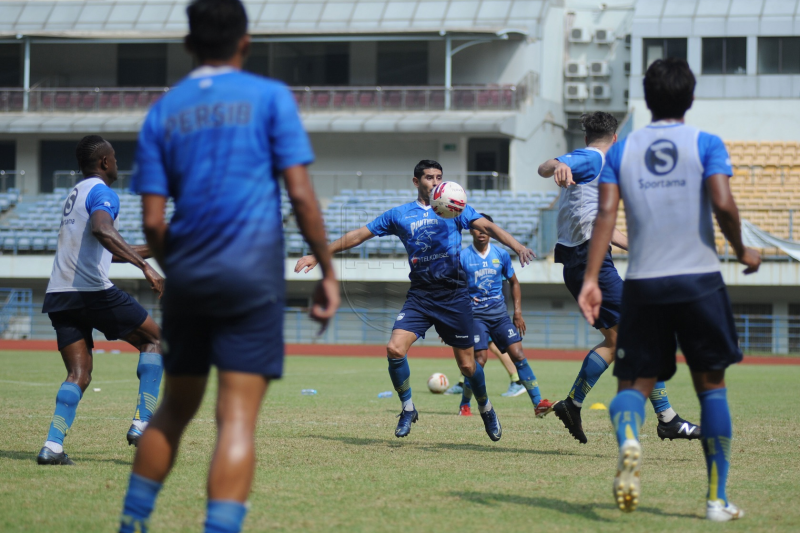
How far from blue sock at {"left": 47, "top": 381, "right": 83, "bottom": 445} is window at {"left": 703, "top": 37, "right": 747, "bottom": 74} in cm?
3539

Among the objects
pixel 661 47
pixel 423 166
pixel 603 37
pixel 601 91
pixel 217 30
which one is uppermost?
pixel 603 37

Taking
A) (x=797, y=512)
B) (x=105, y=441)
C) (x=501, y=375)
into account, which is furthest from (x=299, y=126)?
(x=501, y=375)

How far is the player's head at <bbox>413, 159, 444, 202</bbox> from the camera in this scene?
839cm

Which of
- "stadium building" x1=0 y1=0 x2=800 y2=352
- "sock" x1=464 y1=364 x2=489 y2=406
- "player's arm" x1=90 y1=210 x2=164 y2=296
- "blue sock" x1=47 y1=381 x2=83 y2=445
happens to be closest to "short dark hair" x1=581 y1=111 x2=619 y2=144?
"sock" x1=464 y1=364 x2=489 y2=406

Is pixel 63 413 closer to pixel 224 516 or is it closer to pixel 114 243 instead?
pixel 114 243

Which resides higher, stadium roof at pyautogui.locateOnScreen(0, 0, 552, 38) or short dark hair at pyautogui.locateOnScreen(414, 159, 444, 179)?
stadium roof at pyautogui.locateOnScreen(0, 0, 552, 38)

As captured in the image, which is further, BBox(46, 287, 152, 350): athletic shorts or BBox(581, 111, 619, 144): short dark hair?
BBox(581, 111, 619, 144): short dark hair

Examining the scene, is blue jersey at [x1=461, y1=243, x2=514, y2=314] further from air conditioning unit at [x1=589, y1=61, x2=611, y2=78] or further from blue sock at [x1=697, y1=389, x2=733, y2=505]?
air conditioning unit at [x1=589, y1=61, x2=611, y2=78]

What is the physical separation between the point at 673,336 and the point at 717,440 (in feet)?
1.93

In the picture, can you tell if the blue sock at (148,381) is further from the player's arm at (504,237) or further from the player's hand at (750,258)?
the player's hand at (750,258)

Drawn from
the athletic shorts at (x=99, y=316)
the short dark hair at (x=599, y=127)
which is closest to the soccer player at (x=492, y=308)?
the short dark hair at (x=599, y=127)

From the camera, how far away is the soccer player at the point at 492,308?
1084 cm

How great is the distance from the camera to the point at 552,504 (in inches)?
204

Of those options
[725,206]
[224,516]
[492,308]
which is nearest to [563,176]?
[725,206]
